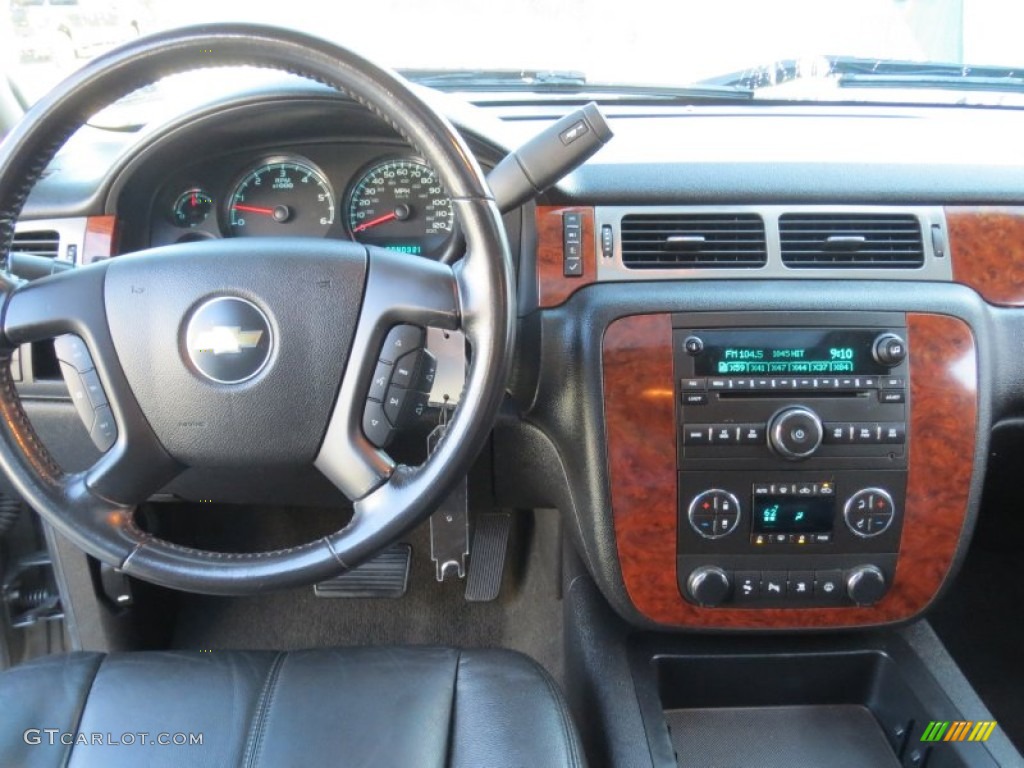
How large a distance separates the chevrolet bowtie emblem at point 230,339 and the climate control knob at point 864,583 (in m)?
0.95

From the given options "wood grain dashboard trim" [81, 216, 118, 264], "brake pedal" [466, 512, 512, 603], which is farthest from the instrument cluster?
"brake pedal" [466, 512, 512, 603]

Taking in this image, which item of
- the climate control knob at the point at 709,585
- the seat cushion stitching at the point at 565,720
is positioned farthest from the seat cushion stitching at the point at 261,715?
the climate control knob at the point at 709,585

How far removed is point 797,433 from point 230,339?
796mm

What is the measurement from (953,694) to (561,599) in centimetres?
81

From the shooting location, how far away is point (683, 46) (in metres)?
1.54

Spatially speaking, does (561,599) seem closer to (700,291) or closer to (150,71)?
(700,291)

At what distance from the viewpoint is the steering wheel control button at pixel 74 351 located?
42.0 inches

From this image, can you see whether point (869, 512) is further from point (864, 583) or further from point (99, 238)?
point (99, 238)

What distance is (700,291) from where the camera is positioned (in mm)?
1245

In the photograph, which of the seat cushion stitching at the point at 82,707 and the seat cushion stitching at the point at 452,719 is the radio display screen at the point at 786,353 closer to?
the seat cushion stitching at the point at 452,719

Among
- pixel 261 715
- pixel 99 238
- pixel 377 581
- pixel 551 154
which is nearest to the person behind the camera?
pixel 551 154

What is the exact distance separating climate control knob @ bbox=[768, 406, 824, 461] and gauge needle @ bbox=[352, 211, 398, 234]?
0.69 meters

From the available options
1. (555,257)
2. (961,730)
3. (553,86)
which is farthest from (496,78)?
(961,730)

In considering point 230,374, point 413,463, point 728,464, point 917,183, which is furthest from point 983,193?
point 230,374
